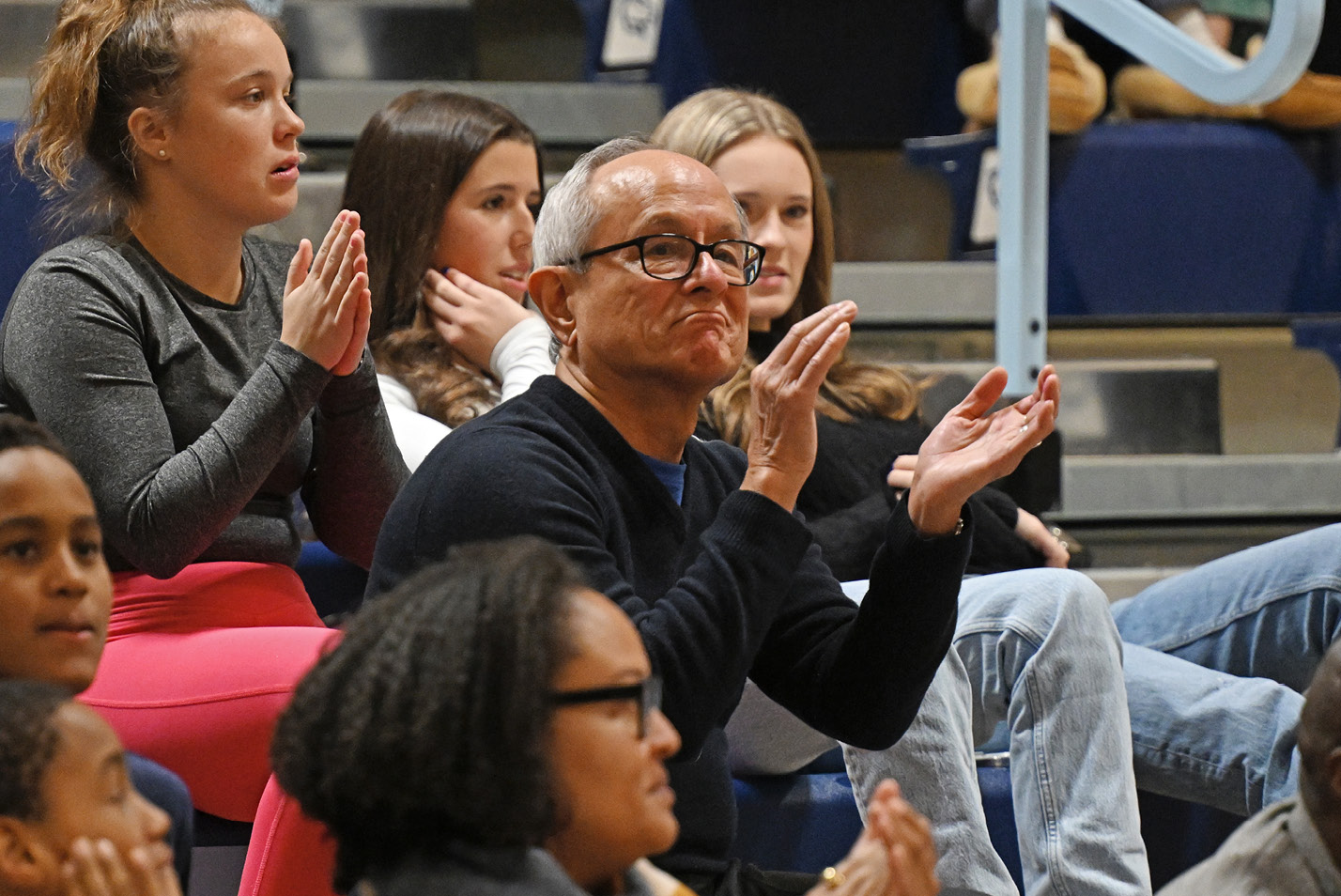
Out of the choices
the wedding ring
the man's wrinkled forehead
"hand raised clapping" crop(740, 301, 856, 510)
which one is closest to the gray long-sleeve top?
the man's wrinkled forehead

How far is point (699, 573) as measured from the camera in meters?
1.21

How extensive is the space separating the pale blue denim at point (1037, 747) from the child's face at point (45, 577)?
0.77m

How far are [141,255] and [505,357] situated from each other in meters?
0.46

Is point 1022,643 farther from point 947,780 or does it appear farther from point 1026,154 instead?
point 1026,154

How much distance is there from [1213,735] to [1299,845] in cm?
74

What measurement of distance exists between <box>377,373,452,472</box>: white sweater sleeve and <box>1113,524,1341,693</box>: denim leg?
855mm

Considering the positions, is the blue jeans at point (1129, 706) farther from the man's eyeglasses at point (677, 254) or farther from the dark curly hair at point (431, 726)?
the dark curly hair at point (431, 726)

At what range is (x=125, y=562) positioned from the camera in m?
1.52

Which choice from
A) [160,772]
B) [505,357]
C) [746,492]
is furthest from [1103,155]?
[160,772]

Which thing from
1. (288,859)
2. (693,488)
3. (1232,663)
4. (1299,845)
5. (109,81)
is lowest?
(1232,663)

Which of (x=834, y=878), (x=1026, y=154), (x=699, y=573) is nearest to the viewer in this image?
(x=834, y=878)

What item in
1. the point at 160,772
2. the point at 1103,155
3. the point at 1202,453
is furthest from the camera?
the point at 1103,155

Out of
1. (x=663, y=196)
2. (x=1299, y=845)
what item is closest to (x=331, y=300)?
(x=663, y=196)

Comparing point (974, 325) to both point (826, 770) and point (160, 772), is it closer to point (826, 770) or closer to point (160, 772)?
point (826, 770)
